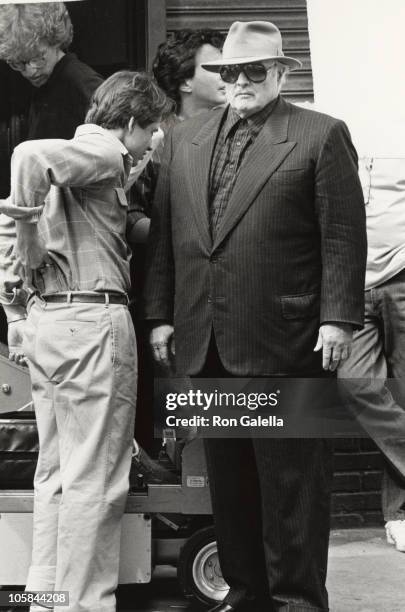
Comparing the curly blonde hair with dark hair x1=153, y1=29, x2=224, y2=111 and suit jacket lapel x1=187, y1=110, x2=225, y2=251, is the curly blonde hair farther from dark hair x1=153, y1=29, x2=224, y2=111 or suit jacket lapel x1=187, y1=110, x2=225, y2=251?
suit jacket lapel x1=187, y1=110, x2=225, y2=251

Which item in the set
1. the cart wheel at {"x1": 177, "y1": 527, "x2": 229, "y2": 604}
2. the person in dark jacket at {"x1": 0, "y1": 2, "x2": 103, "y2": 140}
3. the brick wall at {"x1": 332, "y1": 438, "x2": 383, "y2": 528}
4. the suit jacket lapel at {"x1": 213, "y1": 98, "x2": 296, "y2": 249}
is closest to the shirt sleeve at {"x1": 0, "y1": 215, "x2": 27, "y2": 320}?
the person in dark jacket at {"x1": 0, "y1": 2, "x2": 103, "y2": 140}

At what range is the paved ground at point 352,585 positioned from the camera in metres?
3.19

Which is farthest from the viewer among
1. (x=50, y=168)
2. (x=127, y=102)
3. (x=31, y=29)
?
(x=31, y=29)

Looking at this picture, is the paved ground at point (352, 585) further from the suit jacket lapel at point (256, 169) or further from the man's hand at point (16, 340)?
the suit jacket lapel at point (256, 169)

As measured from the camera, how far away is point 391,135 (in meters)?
3.09

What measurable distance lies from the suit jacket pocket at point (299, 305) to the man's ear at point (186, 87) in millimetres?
1064

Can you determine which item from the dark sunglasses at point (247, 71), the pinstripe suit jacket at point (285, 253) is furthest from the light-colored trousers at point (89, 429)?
the dark sunglasses at point (247, 71)

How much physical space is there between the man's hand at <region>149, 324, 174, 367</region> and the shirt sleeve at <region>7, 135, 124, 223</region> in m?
0.48

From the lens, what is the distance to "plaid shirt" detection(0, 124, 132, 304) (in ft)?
8.74

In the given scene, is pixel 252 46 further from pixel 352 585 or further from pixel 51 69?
pixel 352 585

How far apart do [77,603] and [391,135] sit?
5.21 feet

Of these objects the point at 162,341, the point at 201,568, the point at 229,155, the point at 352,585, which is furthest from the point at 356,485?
the point at 229,155

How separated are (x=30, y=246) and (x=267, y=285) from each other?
0.61 meters

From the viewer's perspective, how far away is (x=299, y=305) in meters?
2.72
